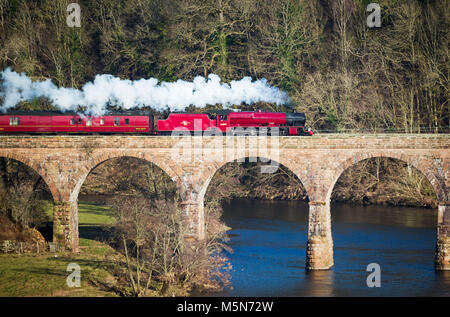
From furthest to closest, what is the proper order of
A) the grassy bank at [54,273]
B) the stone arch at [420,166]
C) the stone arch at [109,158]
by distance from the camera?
1. the stone arch at [109,158]
2. the stone arch at [420,166]
3. the grassy bank at [54,273]

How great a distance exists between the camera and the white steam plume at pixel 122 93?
76688 millimetres

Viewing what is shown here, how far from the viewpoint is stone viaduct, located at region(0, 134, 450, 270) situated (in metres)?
66.1

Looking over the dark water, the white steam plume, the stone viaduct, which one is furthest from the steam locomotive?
the dark water

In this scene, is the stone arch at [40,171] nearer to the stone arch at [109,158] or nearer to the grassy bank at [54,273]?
the stone arch at [109,158]

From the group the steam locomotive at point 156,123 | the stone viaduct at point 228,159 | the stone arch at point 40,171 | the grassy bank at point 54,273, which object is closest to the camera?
the grassy bank at point 54,273

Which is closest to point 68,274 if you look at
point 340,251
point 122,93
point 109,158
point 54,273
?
point 54,273

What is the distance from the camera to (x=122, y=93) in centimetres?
7725

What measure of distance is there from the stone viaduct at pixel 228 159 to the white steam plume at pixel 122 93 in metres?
6.19

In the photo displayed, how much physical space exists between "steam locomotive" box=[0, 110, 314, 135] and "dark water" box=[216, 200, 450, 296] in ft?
33.5

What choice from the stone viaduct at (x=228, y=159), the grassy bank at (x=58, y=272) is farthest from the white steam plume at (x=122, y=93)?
the grassy bank at (x=58, y=272)

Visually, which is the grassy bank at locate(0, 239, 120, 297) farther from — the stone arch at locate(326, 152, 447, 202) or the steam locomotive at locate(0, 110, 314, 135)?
the stone arch at locate(326, 152, 447, 202)

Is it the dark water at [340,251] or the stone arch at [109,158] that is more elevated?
the stone arch at [109,158]

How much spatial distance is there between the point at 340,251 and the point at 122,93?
22.6 meters
